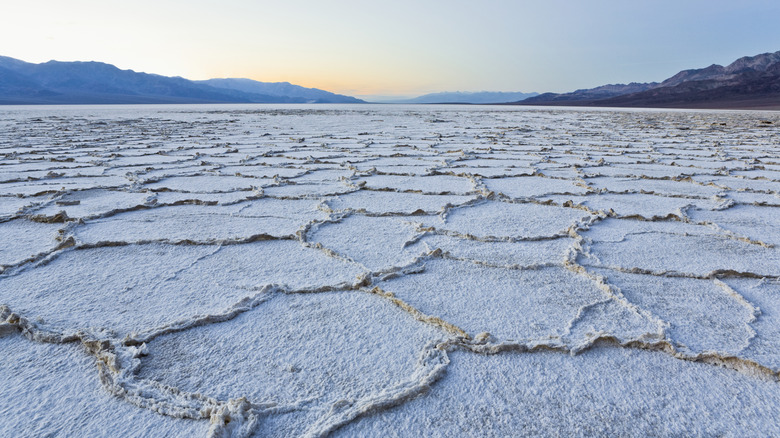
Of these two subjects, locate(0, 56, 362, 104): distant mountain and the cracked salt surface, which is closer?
the cracked salt surface

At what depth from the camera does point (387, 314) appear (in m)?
1.18

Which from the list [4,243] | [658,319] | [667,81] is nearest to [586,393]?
[658,319]

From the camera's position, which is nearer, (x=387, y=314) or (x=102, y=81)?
(x=387, y=314)

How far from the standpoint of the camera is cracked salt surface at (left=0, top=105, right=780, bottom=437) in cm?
81

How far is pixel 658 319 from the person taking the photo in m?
1.14

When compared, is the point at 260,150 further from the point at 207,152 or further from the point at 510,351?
the point at 510,351

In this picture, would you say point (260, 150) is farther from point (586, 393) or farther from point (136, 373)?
point (586, 393)

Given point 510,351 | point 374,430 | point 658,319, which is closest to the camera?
point 374,430

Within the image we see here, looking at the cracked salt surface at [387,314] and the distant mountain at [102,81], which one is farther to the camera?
the distant mountain at [102,81]

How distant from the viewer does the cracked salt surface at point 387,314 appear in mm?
815

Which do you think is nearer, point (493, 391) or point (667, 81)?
Result: point (493, 391)

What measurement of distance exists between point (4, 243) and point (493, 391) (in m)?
1.75

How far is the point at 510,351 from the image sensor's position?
1007 mm

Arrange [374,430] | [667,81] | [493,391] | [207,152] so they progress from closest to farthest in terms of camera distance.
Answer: [374,430], [493,391], [207,152], [667,81]
